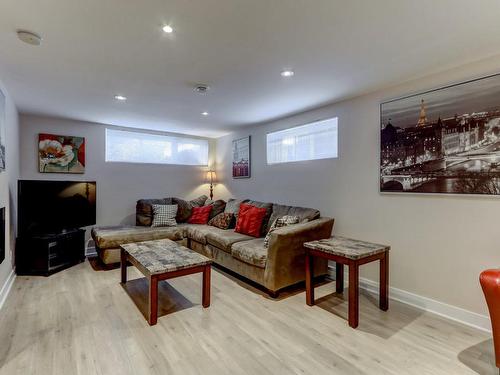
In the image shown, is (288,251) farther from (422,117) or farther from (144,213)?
(144,213)

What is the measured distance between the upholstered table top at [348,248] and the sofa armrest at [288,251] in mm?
251

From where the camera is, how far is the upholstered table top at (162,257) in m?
2.37

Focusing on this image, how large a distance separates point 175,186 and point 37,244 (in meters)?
2.40

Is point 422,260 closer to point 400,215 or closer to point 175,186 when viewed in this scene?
point 400,215

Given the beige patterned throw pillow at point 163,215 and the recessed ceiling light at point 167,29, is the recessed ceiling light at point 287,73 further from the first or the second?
the beige patterned throw pillow at point 163,215

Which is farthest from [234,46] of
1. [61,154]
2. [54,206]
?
[61,154]

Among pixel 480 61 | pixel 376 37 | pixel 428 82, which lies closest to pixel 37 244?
pixel 376 37

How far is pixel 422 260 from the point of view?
8.56 feet

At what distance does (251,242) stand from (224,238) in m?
0.42

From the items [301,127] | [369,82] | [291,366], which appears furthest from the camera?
[301,127]

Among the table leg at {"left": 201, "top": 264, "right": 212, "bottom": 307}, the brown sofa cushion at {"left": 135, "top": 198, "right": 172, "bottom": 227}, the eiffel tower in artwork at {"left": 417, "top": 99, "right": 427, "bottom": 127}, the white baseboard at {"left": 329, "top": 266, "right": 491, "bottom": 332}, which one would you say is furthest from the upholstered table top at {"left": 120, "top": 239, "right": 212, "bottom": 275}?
the eiffel tower in artwork at {"left": 417, "top": 99, "right": 427, "bottom": 127}

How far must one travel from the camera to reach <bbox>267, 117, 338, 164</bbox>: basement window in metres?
3.48

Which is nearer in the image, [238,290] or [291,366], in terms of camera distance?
[291,366]

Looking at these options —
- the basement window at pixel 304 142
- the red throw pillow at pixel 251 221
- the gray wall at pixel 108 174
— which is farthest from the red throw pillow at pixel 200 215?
the basement window at pixel 304 142
